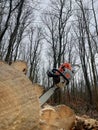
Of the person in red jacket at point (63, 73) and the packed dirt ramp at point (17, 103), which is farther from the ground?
the person in red jacket at point (63, 73)

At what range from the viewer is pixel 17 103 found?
3928mm

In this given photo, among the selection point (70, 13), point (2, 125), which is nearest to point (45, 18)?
point (70, 13)

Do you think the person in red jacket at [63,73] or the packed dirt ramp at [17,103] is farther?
the person in red jacket at [63,73]

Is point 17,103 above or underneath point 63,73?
underneath

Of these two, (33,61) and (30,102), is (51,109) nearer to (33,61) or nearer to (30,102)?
(30,102)

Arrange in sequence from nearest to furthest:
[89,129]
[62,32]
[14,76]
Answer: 1. [14,76]
2. [89,129]
3. [62,32]

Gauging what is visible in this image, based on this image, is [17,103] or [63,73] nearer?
[17,103]

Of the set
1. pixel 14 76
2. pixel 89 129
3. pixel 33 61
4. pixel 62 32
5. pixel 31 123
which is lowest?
pixel 89 129

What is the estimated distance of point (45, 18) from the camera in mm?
32219

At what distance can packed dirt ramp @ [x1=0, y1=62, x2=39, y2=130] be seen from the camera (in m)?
3.76

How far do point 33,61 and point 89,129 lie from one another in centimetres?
2623

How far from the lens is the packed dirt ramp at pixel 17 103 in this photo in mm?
3763

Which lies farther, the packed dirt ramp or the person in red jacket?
the person in red jacket

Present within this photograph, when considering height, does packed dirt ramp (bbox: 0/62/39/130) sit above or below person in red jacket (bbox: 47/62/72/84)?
below
